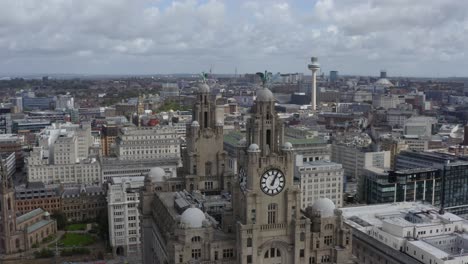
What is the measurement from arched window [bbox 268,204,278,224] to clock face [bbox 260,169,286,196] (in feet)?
4.59

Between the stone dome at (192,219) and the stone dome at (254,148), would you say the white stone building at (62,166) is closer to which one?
the stone dome at (192,219)

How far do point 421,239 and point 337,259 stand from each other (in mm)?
27849

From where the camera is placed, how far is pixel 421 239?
80625mm

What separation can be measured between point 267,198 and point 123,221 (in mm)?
63894

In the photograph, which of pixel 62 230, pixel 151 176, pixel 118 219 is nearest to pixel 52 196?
pixel 62 230

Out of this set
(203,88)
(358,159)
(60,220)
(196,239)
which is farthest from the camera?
(358,159)

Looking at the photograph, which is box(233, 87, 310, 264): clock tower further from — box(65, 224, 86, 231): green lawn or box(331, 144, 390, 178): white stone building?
box(331, 144, 390, 178): white stone building

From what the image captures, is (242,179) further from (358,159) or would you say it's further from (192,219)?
(358,159)

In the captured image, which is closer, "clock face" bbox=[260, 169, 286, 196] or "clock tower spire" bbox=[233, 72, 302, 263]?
"clock tower spire" bbox=[233, 72, 302, 263]

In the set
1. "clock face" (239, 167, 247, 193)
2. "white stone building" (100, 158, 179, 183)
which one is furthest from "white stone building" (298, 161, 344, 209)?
"clock face" (239, 167, 247, 193)

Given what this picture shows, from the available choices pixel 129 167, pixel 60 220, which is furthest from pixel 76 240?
pixel 129 167

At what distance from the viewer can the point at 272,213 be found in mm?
57000

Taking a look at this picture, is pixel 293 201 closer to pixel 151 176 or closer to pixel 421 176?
pixel 151 176

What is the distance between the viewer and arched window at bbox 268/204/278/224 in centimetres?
5688
